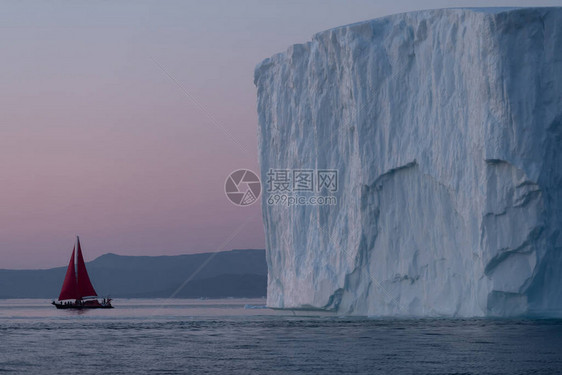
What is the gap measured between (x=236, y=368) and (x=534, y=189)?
1294 centimetres

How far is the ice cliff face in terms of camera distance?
93.1 feet

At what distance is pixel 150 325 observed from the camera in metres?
35.3

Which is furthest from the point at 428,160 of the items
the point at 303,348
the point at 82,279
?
the point at 82,279

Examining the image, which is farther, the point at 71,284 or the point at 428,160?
the point at 71,284

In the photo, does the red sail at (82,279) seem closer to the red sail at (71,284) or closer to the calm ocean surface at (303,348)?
the red sail at (71,284)

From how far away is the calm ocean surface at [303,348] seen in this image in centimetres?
1872

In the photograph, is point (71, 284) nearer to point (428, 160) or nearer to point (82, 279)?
point (82, 279)

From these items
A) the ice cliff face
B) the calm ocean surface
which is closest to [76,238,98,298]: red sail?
the ice cliff face

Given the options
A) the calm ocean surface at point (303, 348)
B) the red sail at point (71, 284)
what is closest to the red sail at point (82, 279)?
the red sail at point (71, 284)

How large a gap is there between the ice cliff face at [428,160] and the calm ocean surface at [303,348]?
1328 millimetres

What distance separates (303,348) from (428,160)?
397 inches

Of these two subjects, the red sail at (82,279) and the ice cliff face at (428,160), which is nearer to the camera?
the ice cliff face at (428,160)

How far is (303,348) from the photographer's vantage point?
888 inches

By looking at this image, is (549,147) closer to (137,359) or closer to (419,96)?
(419,96)
